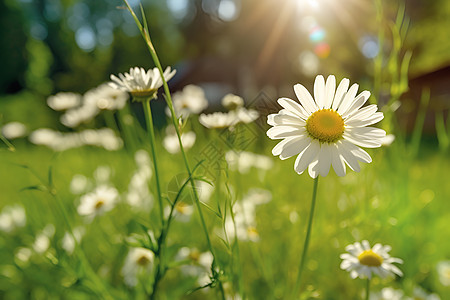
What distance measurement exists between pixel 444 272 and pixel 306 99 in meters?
0.93

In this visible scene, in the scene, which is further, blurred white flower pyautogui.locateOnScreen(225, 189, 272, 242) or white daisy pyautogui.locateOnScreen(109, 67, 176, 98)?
blurred white flower pyautogui.locateOnScreen(225, 189, 272, 242)

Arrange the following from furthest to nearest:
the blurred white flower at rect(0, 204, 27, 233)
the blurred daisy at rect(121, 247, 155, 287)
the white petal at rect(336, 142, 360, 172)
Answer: the blurred white flower at rect(0, 204, 27, 233)
the blurred daisy at rect(121, 247, 155, 287)
the white petal at rect(336, 142, 360, 172)

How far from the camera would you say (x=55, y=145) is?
1.72 m

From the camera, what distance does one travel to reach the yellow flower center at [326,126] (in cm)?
55

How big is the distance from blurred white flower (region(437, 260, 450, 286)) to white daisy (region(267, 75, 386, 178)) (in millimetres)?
832

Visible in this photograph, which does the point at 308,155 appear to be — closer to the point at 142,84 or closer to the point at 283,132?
the point at 283,132

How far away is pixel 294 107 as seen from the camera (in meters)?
0.57

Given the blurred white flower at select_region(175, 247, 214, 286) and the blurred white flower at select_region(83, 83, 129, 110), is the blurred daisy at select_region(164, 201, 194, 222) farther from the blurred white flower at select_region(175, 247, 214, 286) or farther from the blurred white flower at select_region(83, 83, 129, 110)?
the blurred white flower at select_region(83, 83, 129, 110)

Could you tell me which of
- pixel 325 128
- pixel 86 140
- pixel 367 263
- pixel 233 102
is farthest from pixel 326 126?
pixel 86 140

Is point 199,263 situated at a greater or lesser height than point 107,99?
lesser

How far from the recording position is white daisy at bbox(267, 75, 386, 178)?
1.77 ft

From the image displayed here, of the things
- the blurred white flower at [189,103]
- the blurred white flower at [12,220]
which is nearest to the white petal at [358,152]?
the blurred white flower at [189,103]

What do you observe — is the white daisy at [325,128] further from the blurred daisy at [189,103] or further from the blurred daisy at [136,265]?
the blurred daisy at [189,103]

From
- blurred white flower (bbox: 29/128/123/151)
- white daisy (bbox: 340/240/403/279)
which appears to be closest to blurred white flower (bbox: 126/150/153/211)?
blurred white flower (bbox: 29/128/123/151)
